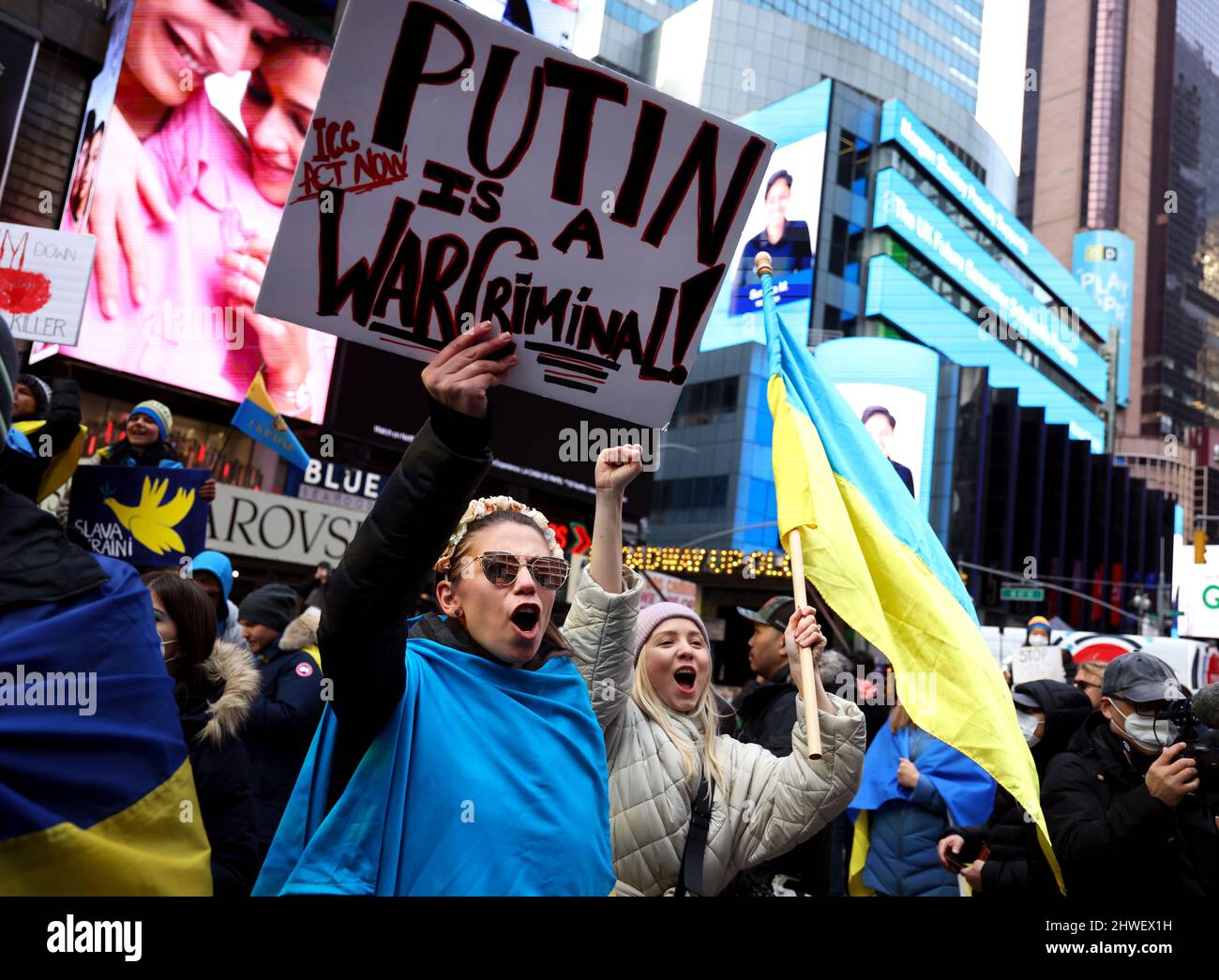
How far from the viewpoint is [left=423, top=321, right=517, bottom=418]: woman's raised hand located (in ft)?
6.14

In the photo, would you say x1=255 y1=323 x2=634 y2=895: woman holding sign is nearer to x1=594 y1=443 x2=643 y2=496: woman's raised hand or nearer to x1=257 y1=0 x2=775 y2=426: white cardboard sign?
x1=257 y1=0 x2=775 y2=426: white cardboard sign

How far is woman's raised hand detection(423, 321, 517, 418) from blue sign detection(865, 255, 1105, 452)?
49.6 m

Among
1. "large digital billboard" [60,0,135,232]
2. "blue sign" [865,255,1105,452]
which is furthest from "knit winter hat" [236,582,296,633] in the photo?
"blue sign" [865,255,1105,452]

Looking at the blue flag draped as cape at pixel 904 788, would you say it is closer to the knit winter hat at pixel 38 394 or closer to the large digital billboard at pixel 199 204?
the knit winter hat at pixel 38 394

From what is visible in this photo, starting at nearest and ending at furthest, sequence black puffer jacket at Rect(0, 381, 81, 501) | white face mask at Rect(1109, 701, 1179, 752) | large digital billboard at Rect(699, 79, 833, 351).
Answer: white face mask at Rect(1109, 701, 1179, 752)
black puffer jacket at Rect(0, 381, 81, 501)
large digital billboard at Rect(699, 79, 833, 351)

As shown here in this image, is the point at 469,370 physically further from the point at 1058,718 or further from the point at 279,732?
the point at 1058,718

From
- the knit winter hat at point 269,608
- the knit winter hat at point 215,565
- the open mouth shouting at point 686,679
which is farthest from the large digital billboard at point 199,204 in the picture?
the open mouth shouting at point 686,679

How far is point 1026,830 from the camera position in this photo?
13.5ft

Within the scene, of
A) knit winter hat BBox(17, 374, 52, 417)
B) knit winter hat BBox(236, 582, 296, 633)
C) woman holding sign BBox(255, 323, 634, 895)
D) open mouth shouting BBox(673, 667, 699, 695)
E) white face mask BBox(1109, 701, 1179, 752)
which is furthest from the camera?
knit winter hat BBox(236, 582, 296, 633)

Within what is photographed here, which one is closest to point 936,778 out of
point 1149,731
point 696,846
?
point 1149,731

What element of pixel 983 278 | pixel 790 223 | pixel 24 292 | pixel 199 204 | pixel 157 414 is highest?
pixel 983 278

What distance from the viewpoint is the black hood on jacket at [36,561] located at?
5.39 feet

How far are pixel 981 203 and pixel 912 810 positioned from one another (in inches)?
2514

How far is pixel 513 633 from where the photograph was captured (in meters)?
2.24
